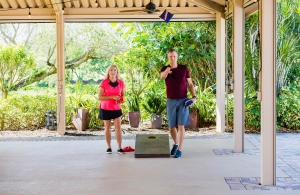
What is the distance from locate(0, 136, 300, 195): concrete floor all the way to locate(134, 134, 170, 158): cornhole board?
0.14 m

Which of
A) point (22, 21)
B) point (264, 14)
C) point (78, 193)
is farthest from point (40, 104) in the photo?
point (264, 14)

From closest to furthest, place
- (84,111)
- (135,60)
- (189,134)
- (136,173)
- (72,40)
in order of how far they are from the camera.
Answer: (136,173), (189,134), (84,111), (135,60), (72,40)

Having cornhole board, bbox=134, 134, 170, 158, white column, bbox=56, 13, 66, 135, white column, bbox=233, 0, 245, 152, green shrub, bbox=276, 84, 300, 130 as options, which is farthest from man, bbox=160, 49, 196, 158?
green shrub, bbox=276, 84, 300, 130

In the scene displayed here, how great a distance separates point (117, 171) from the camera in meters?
6.19

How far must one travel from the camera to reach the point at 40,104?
11.3 m

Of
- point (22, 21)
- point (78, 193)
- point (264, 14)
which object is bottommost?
point (78, 193)

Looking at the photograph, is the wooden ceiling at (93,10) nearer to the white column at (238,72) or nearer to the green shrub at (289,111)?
the green shrub at (289,111)

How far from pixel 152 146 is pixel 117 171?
1346 millimetres

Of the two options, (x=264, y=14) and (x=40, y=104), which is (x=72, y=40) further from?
(x=264, y=14)

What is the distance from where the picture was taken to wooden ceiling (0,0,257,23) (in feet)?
33.4

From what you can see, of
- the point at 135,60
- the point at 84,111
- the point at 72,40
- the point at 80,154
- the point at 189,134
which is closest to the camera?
the point at 80,154

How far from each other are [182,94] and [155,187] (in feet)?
6.84

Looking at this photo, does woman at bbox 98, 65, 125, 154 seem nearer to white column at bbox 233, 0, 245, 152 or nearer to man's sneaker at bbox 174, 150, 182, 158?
man's sneaker at bbox 174, 150, 182, 158

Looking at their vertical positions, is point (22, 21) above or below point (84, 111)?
above
